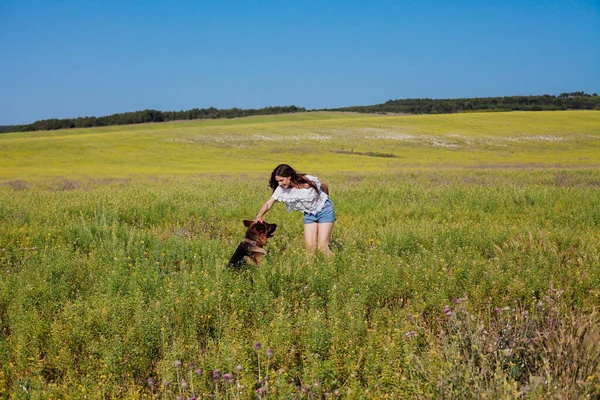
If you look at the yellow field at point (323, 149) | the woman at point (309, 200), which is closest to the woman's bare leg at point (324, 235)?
the woman at point (309, 200)

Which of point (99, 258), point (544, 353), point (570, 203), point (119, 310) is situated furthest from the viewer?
point (570, 203)

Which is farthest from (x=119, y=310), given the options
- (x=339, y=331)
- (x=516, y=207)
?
(x=516, y=207)

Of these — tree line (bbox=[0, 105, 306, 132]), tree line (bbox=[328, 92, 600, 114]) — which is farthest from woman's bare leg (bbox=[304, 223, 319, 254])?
tree line (bbox=[328, 92, 600, 114])

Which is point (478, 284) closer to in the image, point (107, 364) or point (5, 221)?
point (107, 364)

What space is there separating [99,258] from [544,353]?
191 inches

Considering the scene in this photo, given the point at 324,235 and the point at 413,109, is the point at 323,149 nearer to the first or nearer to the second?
the point at 324,235

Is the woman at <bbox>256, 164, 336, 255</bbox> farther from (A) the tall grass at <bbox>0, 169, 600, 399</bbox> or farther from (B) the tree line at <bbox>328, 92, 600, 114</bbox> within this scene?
(B) the tree line at <bbox>328, 92, 600, 114</bbox>

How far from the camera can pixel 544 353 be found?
3.15 meters

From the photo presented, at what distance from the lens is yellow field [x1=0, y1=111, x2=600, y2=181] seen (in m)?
30.5

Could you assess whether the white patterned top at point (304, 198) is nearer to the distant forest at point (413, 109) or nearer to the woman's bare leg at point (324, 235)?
the woman's bare leg at point (324, 235)

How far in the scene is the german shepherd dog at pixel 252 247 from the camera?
581 cm

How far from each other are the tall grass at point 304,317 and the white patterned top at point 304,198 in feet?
1.97

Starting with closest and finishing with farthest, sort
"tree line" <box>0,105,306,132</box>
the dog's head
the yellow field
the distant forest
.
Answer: the dog's head < the yellow field < "tree line" <box>0,105,306,132</box> < the distant forest

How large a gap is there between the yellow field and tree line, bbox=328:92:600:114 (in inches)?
1292
